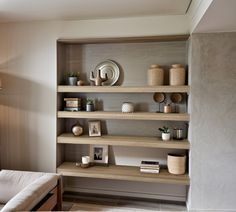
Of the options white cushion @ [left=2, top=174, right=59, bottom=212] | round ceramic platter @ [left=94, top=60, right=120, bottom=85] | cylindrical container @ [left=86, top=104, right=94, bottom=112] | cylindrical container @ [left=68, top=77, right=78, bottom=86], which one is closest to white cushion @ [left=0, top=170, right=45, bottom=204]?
white cushion @ [left=2, top=174, right=59, bottom=212]

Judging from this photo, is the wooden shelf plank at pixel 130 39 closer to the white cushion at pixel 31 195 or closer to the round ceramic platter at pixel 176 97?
the round ceramic platter at pixel 176 97

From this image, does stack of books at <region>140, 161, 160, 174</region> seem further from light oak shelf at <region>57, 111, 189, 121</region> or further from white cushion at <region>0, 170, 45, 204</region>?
white cushion at <region>0, 170, 45, 204</region>

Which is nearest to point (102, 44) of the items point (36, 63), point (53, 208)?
point (36, 63)

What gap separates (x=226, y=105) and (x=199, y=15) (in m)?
1.08

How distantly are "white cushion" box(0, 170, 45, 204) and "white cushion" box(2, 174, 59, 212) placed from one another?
0.56 feet

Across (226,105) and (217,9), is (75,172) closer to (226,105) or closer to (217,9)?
(226,105)

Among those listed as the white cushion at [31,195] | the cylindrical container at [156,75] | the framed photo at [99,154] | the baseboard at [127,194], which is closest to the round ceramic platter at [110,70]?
the cylindrical container at [156,75]

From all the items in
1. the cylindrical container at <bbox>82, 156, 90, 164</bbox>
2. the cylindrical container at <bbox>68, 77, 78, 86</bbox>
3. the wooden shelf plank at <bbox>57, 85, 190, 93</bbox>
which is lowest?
the cylindrical container at <bbox>82, 156, 90, 164</bbox>

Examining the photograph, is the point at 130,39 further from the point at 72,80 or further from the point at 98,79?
the point at 72,80

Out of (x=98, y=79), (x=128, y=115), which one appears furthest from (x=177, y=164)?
(x=98, y=79)

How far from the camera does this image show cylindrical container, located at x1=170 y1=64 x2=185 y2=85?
8.98 feet

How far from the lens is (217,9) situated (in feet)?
5.81

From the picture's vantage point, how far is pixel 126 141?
2.84 metres

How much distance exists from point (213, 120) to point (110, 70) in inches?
57.3
